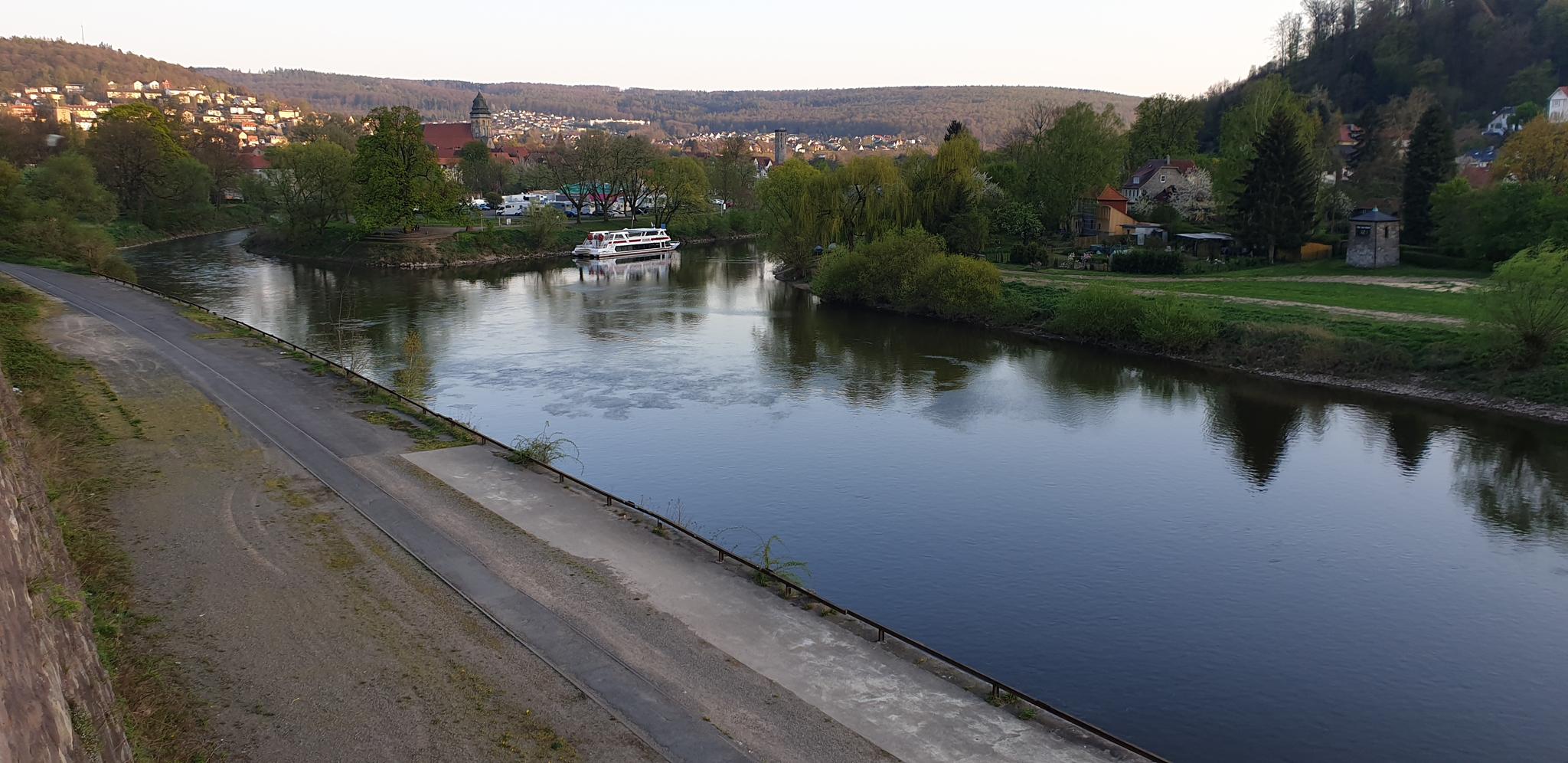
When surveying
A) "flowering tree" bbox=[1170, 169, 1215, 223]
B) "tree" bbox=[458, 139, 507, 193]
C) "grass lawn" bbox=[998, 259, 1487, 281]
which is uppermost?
"tree" bbox=[458, 139, 507, 193]

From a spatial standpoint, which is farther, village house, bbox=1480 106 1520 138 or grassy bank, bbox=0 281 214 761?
village house, bbox=1480 106 1520 138

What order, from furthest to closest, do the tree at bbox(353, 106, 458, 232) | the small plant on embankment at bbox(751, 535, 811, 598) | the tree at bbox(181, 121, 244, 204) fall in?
1. the tree at bbox(181, 121, 244, 204)
2. the tree at bbox(353, 106, 458, 232)
3. the small plant on embankment at bbox(751, 535, 811, 598)

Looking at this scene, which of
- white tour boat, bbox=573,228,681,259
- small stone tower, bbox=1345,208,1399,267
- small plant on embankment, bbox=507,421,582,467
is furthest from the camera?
white tour boat, bbox=573,228,681,259

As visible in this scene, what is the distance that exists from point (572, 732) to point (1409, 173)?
56379 millimetres

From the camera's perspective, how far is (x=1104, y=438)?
1050 inches

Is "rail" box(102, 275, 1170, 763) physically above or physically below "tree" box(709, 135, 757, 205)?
below

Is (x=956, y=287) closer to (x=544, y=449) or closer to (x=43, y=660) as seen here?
(x=544, y=449)

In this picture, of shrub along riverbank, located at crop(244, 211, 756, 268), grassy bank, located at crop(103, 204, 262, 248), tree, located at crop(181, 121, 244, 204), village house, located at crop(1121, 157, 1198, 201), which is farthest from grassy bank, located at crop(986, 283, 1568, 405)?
tree, located at crop(181, 121, 244, 204)

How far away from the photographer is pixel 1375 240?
47094 millimetres

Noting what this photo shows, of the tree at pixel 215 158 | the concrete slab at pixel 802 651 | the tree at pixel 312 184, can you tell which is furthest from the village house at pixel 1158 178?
the tree at pixel 215 158

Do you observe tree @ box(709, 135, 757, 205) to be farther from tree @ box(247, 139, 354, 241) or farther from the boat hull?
tree @ box(247, 139, 354, 241)

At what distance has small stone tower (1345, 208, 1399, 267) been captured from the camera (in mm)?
47062

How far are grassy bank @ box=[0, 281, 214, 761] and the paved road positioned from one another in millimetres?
2702

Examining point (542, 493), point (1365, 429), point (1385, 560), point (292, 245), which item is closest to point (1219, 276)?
point (1365, 429)
